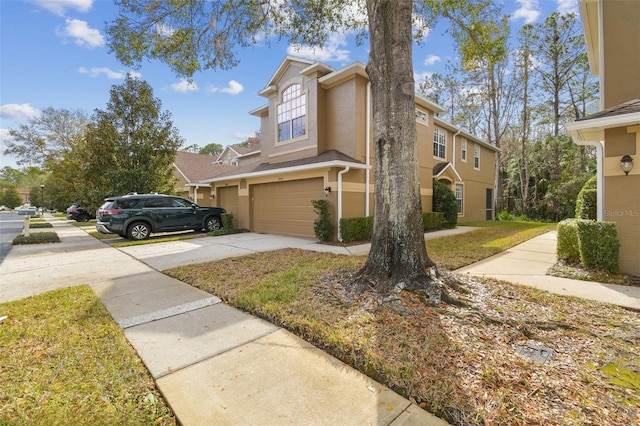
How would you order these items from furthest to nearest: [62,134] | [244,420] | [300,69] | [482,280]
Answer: [62,134] < [300,69] < [482,280] < [244,420]

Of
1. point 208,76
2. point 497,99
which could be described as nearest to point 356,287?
point 208,76

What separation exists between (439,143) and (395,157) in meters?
13.6

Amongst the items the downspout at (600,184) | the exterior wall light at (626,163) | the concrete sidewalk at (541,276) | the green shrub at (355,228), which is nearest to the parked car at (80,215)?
the green shrub at (355,228)

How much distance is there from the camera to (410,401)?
2170 mm

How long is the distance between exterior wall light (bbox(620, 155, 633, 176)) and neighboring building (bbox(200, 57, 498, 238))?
6.40m

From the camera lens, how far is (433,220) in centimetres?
1345

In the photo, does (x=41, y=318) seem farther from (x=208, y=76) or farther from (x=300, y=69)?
(x=300, y=69)

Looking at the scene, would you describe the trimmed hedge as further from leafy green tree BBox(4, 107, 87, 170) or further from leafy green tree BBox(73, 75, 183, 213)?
leafy green tree BBox(4, 107, 87, 170)

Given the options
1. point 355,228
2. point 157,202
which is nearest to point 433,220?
point 355,228

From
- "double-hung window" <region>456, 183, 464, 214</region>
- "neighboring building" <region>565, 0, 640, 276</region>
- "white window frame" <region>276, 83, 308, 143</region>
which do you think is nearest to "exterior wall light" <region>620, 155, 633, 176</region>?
"neighboring building" <region>565, 0, 640, 276</region>

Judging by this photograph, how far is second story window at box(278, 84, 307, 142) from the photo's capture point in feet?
39.5

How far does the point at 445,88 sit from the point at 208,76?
23.8m

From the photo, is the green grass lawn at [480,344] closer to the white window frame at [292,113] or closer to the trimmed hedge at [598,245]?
the trimmed hedge at [598,245]

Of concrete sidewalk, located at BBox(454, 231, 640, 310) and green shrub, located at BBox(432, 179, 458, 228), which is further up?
green shrub, located at BBox(432, 179, 458, 228)
